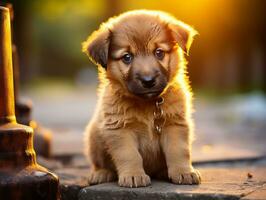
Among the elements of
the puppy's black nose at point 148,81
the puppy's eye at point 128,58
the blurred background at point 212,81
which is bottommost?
the blurred background at point 212,81

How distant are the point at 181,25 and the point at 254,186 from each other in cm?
124

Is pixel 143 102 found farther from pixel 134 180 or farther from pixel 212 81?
pixel 212 81

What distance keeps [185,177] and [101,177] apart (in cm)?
68

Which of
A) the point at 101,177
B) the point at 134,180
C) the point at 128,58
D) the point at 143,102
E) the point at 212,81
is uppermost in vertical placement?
the point at 128,58

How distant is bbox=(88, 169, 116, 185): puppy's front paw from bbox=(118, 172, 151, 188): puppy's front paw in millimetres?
350

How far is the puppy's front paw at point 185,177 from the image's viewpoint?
168 inches

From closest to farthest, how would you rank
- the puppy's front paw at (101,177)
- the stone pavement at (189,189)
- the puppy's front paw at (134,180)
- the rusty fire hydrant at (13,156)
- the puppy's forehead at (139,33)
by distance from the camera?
1. the rusty fire hydrant at (13,156)
2. the stone pavement at (189,189)
3. the puppy's front paw at (134,180)
4. the puppy's forehead at (139,33)
5. the puppy's front paw at (101,177)

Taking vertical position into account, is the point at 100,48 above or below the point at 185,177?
above

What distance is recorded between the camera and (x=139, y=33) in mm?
4391

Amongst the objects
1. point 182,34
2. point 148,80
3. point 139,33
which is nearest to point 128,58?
point 139,33

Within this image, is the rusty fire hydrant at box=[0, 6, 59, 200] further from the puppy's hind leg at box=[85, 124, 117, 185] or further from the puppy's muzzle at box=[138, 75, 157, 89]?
the puppy's muzzle at box=[138, 75, 157, 89]

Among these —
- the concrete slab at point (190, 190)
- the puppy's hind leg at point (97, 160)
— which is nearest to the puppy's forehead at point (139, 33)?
the puppy's hind leg at point (97, 160)

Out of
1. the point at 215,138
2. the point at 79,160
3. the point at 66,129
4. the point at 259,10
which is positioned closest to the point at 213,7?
the point at 259,10

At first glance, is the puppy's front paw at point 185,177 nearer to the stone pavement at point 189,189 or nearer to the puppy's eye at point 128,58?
the stone pavement at point 189,189
